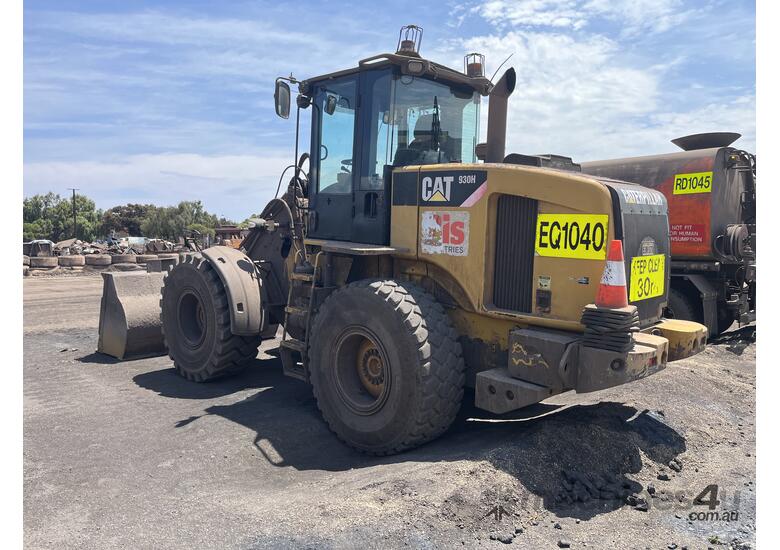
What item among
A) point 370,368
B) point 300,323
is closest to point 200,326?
point 300,323

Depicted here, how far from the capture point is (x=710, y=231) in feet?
32.0

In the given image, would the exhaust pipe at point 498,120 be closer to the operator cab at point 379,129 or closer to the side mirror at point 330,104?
the operator cab at point 379,129

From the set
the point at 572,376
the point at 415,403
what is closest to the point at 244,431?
the point at 415,403

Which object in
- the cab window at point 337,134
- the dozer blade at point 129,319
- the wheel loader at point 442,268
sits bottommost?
the dozer blade at point 129,319

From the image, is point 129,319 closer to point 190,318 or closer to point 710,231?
point 190,318

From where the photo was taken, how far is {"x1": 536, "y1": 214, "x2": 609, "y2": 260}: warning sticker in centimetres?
438

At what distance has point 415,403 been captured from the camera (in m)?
4.68

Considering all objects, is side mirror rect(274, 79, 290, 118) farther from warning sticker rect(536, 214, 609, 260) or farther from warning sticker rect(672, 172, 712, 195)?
warning sticker rect(672, 172, 712, 195)

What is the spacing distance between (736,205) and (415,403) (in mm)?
8265

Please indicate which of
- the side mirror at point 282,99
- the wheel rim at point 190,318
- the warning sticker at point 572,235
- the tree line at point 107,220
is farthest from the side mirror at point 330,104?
the tree line at point 107,220

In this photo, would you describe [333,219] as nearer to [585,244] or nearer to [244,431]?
[244,431]

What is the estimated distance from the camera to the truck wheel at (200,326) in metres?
7.00

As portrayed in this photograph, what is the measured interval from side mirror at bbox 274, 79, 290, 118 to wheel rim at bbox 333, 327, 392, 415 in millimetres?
2589

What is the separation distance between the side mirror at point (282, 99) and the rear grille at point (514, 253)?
2.74 meters
